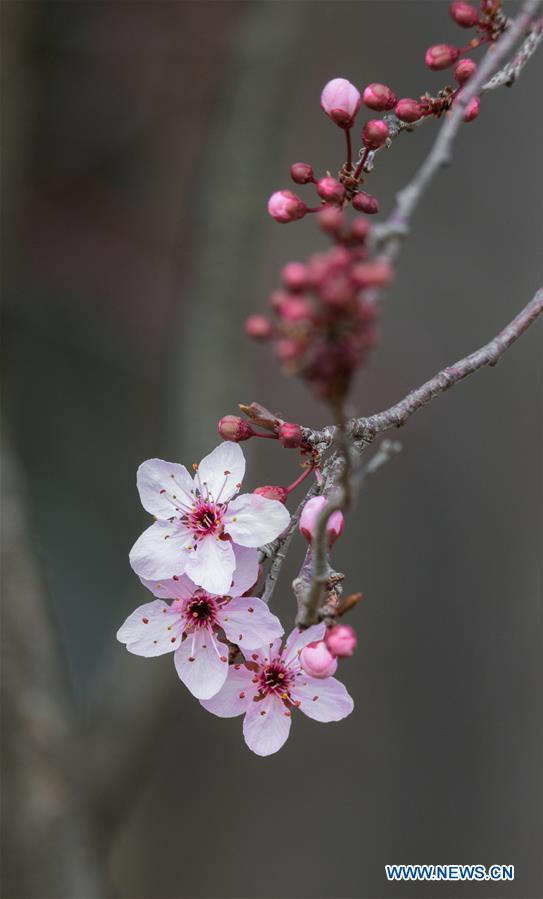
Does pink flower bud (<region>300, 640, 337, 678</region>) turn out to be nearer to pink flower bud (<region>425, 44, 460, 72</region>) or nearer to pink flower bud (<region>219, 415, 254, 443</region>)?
pink flower bud (<region>219, 415, 254, 443</region>)

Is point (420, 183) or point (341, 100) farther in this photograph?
point (341, 100)

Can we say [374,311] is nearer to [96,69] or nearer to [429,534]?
[429,534]

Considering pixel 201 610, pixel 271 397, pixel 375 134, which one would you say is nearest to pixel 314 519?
pixel 201 610

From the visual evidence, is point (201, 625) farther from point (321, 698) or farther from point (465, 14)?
point (465, 14)

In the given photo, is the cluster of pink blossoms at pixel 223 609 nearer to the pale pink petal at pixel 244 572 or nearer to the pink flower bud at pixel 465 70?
the pale pink petal at pixel 244 572

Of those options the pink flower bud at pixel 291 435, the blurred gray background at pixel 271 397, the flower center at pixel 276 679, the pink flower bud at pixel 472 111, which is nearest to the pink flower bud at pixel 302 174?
the pink flower bud at pixel 472 111
